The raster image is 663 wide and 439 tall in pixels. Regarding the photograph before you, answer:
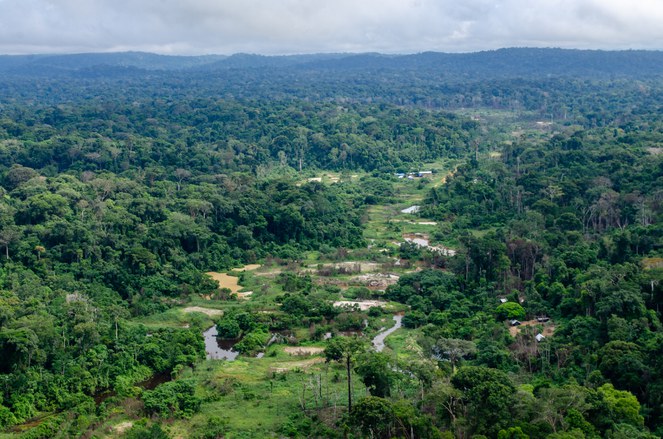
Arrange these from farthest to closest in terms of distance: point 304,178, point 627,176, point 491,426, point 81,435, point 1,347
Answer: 1. point 304,178
2. point 627,176
3. point 1,347
4. point 81,435
5. point 491,426

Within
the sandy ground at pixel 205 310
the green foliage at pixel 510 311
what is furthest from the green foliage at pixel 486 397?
the sandy ground at pixel 205 310

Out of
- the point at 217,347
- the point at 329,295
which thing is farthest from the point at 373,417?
the point at 329,295

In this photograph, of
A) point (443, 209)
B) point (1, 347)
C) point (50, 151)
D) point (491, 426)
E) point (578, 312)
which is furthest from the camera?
point (50, 151)

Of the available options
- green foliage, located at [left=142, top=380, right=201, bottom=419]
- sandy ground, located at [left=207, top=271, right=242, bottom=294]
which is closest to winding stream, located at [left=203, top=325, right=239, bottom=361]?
green foliage, located at [left=142, top=380, right=201, bottom=419]

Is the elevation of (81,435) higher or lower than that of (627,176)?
lower

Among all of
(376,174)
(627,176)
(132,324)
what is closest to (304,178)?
(376,174)

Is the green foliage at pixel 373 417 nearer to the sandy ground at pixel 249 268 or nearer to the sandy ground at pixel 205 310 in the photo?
the sandy ground at pixel 205 310

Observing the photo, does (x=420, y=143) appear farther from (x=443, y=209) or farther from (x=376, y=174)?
(x=443, y=209)
